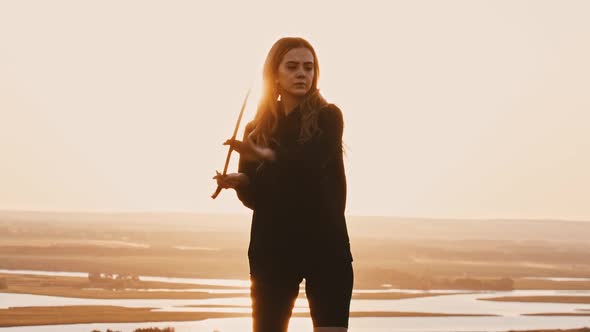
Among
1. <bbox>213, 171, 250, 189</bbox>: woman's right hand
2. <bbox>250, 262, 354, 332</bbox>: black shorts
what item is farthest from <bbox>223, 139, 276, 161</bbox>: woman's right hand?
<bbox>250, 262, 354, 332</bbox>: black shorts

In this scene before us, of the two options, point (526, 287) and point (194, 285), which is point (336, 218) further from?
point (526, 287)

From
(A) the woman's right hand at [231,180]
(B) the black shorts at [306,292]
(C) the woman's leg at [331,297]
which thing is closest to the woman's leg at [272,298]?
(B) the black shorts at [306,292]

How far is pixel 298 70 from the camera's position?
533 cm

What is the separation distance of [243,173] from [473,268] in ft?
364

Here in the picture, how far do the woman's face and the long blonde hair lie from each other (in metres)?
0.03

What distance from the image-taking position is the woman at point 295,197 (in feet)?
17.0

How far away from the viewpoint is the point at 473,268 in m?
115

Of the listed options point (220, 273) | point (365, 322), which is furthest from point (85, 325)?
point (220, 273)

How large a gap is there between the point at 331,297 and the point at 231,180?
685 millimetres

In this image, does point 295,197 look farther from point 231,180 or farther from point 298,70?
point 298,70

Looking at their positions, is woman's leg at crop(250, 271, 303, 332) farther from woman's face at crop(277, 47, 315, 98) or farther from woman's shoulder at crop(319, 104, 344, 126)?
woman's face at crop(277, 47, 315, 98)

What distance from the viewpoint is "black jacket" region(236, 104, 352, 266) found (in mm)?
5180

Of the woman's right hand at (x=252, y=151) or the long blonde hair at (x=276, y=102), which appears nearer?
the woman's right hand at (x=252, y=151)

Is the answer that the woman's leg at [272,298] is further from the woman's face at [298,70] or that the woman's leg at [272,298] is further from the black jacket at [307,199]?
the woman's face at [298,70]
